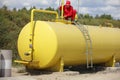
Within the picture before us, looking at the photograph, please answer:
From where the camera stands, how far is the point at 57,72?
13.2 m

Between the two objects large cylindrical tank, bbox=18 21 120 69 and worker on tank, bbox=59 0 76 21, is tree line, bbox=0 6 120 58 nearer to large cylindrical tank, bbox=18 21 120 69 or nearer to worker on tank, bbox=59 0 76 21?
worker on tank, bbox=59 0 76 21

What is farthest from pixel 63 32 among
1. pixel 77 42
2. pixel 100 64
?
pixel 100 64

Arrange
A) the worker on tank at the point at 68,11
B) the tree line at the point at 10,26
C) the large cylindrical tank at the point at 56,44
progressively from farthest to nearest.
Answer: the tree line at the point at 10,26, the worker on tank at the point at 68,11, the large cylindrical tank at the point at 56,44

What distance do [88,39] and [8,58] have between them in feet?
13.0

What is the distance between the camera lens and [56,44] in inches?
504

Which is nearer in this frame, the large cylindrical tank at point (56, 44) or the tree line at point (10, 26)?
the large cylindrical tank at point (56, 44)

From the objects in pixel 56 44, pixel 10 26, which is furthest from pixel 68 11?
pixel 10 26

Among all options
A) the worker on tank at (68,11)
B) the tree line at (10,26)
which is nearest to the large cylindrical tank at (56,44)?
the worker on tank at (68,11)

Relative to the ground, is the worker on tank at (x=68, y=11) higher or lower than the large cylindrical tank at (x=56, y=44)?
higher

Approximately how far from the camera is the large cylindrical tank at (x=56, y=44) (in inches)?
508

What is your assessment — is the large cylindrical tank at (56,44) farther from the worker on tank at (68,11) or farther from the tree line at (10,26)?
the tree line at (10,26)

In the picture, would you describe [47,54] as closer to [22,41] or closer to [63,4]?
[22,41]

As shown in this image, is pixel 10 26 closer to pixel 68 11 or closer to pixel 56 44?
pixel 68 11

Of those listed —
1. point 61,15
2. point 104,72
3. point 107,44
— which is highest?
point 61,15
